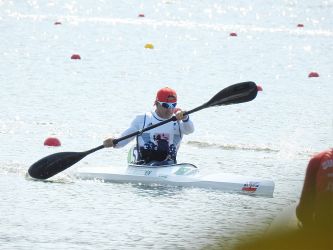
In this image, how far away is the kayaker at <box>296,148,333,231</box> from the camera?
682 cm

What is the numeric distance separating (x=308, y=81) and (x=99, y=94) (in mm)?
5985

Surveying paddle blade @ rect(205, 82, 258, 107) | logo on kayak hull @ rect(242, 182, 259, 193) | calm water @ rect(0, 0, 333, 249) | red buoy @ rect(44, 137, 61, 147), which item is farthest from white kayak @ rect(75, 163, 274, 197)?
red buoy @ rect(44, 137, 61, 147)

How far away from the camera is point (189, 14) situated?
48938 millimetres

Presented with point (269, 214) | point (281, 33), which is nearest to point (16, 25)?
point (281, 33)

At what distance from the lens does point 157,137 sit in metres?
14.2

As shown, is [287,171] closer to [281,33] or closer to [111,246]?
[111,246]

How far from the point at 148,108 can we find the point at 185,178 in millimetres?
8201

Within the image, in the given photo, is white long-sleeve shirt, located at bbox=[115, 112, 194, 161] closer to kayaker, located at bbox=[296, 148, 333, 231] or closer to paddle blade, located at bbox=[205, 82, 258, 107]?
paddle blade, located at bbox=[205, 82, 258, 107]

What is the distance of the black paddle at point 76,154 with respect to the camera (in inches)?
561

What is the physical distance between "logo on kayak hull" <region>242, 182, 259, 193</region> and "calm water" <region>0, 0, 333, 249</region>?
0.16m

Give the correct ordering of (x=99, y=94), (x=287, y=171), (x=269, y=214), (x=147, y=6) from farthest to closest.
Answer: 1. (x=147, y=6)
2. (x=99, y=94)
3. (x=287, y=171)
4. (x=269, y=214)

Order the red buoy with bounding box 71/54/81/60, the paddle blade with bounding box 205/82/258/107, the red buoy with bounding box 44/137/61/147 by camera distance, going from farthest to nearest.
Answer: the red buoy with bounding box 71/54/81/60
the red buoy with bounding box 44/137/61/147
the paddle blade with bounding box 205/82/258/107

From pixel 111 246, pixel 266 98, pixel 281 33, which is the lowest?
pixel 111 246

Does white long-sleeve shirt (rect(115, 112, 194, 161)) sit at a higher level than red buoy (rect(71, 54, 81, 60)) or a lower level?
lower
